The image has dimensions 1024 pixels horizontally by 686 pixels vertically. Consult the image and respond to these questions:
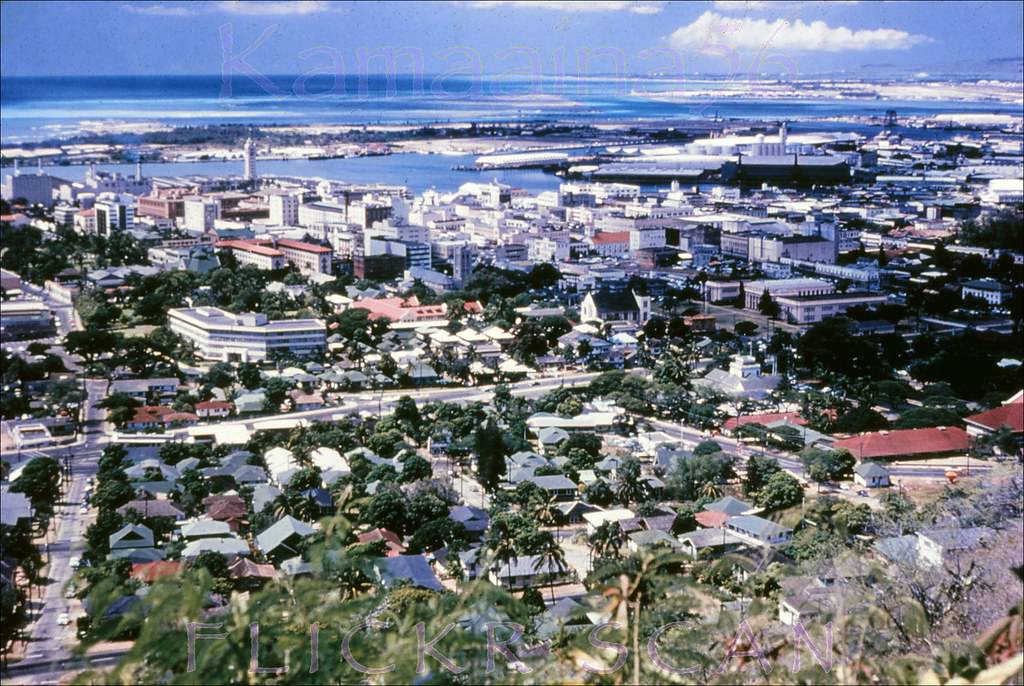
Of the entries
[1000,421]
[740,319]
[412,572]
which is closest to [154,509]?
[412,572]

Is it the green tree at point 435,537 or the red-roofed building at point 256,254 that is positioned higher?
the red-roofed building at point 256,254

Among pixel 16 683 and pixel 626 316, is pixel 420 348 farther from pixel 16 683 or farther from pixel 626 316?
pixel 16 683

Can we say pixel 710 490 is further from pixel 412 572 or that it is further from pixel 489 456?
pixel 412 572

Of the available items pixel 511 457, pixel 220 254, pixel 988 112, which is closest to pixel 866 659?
pixel 511 457

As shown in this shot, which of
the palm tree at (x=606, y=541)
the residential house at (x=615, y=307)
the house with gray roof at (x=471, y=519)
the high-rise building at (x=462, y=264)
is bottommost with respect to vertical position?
the house with gray roof at (x=471, y=519)

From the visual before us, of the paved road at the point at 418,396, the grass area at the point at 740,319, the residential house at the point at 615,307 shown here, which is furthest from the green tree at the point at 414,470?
the grass area at the point at 740,319

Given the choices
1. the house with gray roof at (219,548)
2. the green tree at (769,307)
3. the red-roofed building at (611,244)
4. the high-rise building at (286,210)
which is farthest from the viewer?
the high-rise building at (286,210)

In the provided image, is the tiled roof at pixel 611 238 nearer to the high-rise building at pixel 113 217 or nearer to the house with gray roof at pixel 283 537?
the high-rise building at pixel 113 217
